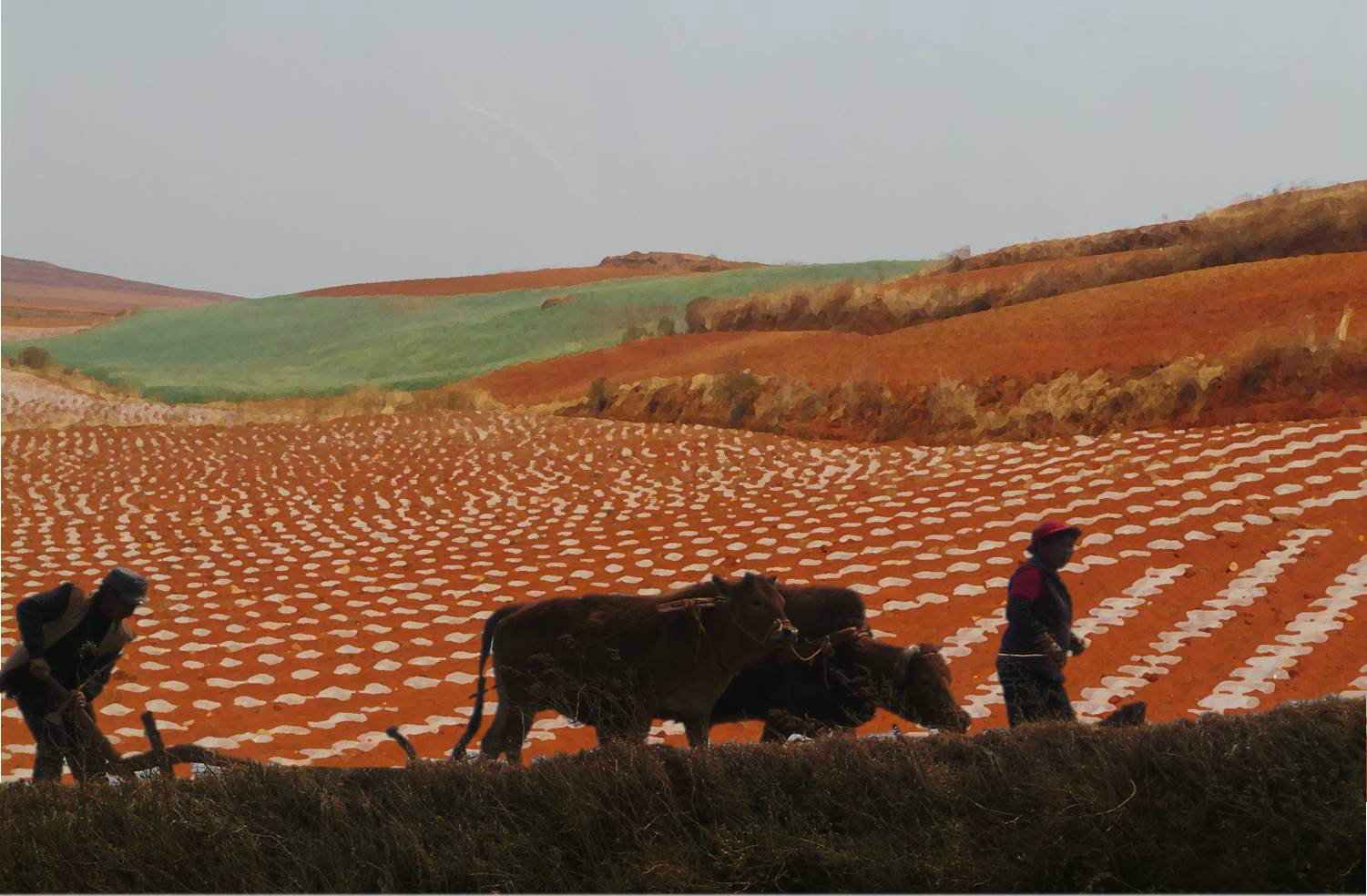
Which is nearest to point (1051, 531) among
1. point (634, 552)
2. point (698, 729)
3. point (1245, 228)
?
point (698, 729)

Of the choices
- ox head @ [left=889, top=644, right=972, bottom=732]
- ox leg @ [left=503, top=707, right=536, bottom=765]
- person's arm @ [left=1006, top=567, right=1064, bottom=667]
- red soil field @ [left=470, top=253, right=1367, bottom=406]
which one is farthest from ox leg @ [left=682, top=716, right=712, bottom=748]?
red soil field @ [left=470, top=253, right=1367, bottom=406]

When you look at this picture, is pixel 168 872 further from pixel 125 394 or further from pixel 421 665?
pixel 125 394

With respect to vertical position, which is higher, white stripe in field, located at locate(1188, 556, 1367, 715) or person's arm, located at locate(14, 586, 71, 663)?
person's arm, located at locate(14, 586, 71, 663)

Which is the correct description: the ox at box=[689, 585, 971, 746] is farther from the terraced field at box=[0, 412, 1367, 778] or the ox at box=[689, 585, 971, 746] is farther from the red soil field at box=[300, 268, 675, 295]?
the red soil field at box=[300, 268, 675, 295]

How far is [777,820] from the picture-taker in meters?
4.68

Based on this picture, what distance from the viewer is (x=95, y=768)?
5.12m

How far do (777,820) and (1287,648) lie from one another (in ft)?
10.8

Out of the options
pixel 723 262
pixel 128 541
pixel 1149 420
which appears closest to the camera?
pixel 128 541

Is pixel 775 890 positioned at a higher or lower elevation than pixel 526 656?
lower

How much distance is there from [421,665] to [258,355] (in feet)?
114

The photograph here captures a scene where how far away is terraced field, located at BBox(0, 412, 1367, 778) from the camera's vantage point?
633cm

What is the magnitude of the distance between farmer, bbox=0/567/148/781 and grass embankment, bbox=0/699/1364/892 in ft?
0.89

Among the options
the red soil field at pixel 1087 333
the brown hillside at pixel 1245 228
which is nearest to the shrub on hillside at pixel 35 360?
the red soil field at pixel 1087 333

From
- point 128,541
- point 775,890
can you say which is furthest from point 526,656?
point 128,541
